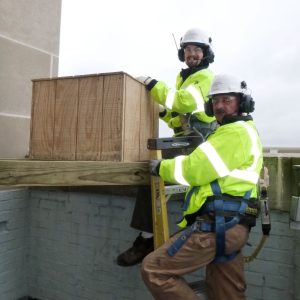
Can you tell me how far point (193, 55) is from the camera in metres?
3.29

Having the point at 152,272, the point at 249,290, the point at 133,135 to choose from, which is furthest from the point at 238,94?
the point at 249,290

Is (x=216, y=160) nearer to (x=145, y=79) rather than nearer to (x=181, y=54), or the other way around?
(x=145, y=79)

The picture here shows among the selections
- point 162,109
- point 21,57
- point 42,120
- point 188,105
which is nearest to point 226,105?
point 188,105

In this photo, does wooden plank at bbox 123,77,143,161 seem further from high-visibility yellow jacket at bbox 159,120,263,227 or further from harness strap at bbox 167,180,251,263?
harness strap at bbox 167,180,251,263

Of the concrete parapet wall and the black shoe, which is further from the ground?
the concrete parapet wall

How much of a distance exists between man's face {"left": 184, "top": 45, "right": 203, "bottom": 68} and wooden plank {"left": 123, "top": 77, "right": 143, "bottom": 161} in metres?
0.75

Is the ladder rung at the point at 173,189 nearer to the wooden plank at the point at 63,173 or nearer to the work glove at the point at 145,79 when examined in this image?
the wooden plank at the point at 63,173

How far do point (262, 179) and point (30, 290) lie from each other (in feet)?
12.5

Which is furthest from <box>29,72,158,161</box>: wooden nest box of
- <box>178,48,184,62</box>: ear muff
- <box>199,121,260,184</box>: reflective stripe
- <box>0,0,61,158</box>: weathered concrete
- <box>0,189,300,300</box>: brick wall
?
<box>0,0,61,158</box>: weathered concrete

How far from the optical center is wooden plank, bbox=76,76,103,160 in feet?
8.50

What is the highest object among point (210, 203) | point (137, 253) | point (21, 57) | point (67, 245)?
point (21, 57)

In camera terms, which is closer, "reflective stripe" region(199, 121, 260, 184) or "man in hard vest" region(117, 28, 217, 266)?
"reflective stripe" region(199, 121, 260, 184)

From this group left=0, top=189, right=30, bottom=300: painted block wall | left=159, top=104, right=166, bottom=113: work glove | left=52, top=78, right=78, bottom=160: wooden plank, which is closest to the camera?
left=52, top=78, right=78, bottom=160: wooden plank

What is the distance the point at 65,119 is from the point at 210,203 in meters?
1.26
